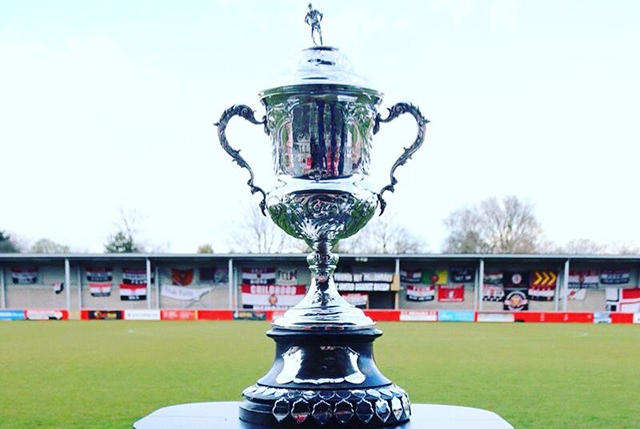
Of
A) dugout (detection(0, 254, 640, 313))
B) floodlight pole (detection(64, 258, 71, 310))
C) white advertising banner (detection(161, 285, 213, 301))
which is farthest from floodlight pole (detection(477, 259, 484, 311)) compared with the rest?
floodlight pole (detection(64, 258, 71, 310))

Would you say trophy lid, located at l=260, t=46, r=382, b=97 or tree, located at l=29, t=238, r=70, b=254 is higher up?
trophy lid, located at l=260, t=46, r=382, b=97

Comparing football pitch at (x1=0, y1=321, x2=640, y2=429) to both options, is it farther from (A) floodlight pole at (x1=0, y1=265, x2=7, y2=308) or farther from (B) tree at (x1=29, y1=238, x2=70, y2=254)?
(B) tree at (x1=29, y1=238, x2=70, y2=254)

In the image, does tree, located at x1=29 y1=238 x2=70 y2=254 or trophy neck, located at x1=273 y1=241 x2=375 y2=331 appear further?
tree, located at x1=29 y1=238 x2=70 y2=254

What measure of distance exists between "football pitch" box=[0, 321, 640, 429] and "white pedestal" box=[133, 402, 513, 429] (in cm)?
728

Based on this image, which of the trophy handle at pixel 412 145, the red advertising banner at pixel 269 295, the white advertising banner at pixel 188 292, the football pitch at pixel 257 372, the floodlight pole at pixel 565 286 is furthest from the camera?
the white advertising banner at pixel 188 292

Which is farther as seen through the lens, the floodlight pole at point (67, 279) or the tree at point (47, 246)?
the tree at point (47, 246)

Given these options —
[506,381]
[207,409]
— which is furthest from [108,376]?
[207,409]

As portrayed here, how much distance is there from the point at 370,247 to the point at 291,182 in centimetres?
5059

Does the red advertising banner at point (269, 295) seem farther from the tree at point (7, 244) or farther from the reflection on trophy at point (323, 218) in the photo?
the reflection on trophy at point (323, 218)

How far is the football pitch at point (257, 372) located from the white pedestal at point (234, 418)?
728 centimetres

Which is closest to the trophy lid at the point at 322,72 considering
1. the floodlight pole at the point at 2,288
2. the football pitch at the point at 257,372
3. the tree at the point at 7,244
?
the football pitch at the point at 257,372

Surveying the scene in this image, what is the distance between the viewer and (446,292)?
119ft

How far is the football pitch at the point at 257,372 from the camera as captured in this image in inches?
415

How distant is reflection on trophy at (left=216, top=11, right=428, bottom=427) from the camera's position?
2.14 m
